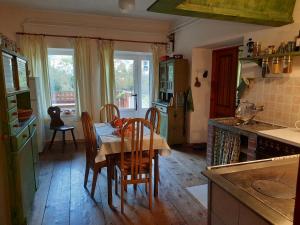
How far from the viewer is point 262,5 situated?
2180 millimetres

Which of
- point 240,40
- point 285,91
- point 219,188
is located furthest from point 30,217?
point 240,40

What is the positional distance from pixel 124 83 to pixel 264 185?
4342 mm

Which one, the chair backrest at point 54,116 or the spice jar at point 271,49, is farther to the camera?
the chair backrest at point 54,116

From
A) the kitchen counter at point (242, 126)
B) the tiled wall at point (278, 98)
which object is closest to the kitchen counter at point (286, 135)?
the kitchen counter at point (242, 126)

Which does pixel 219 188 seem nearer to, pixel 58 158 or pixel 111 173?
pixel 111 173

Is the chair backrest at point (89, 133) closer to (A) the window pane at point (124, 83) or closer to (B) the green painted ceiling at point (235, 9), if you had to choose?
(B) the green painted ceiling at point (235, 9)

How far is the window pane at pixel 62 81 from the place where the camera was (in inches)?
178

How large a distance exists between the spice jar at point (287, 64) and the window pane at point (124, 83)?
3.34 m

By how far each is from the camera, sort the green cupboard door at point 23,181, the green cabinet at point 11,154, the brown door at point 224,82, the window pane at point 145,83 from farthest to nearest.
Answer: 1. the window pane at point 145,83
2. the brown door at point 224,82
3. the green cupboard door at point 23,181
4. the green cabinet at point 11,154

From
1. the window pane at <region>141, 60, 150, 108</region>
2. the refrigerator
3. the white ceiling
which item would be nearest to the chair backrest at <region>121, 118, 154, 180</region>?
the refrigerator

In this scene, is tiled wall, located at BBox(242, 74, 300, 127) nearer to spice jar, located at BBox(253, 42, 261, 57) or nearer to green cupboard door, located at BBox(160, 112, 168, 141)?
spice jar, located at BBox(253, 42, 261, 57)

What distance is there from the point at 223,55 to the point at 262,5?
1.72m

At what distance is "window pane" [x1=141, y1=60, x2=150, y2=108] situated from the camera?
5.16 m

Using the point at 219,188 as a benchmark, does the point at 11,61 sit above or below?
above
